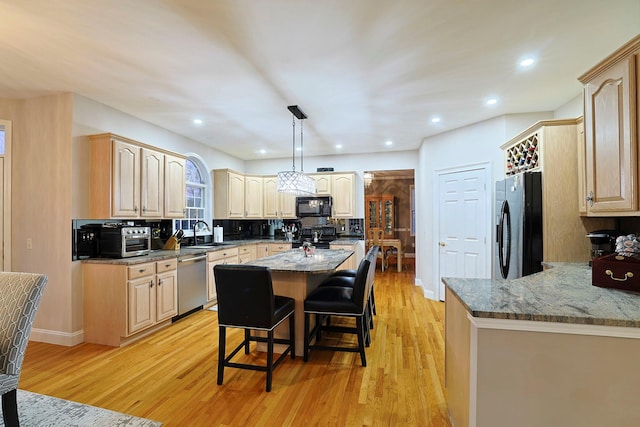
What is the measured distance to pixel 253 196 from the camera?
6.07 m

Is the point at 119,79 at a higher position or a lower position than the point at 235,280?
higher

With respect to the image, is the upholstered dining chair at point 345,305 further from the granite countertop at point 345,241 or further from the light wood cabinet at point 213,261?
the granite countertop at point 345,241

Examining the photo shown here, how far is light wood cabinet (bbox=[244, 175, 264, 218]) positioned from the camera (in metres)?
5.98

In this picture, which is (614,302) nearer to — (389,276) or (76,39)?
(76,39)

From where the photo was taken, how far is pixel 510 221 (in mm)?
2969

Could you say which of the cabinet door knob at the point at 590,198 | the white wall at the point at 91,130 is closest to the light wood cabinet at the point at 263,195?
the white wall at the point at 91,130

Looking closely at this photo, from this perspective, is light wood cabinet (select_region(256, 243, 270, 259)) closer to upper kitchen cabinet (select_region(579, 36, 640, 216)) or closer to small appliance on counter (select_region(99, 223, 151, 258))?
small appliance on counter (select_region(99, 223, 151, 258))

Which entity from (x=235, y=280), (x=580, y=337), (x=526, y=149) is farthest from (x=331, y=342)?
(x=526, y=149)

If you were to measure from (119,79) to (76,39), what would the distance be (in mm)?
638

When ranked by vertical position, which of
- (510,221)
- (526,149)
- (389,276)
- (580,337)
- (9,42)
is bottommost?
(389,276)

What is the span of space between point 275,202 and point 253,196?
0.45 metres

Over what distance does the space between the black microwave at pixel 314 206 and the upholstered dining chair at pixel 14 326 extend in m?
4.33

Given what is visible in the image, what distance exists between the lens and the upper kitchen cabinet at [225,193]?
5531mm

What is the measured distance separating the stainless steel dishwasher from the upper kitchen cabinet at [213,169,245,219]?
4.77ft
